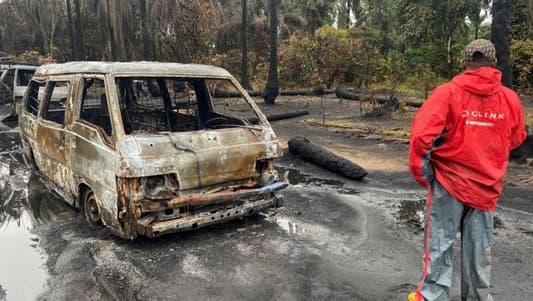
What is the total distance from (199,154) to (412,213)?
2.84m

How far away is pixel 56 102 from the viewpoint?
277 inches

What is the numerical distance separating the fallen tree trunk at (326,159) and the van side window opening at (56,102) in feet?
13.7

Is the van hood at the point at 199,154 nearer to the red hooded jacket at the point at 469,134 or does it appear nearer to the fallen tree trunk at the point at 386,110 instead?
the red hooded jacket at the point at 469,134

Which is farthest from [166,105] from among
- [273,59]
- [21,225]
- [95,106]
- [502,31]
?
[273,59]

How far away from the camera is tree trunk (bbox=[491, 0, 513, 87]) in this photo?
9438 mm

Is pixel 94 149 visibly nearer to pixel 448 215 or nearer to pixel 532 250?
pixel 448 215

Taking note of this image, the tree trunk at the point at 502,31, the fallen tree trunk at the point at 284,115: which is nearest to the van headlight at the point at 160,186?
the tree trunk at the point at 502,31

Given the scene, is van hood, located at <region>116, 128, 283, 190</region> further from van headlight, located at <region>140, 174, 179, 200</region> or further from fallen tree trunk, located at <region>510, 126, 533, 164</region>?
fallen tree trunk, located at <region>510, 126, 533, 164</region>

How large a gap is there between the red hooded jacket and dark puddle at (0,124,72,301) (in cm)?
329

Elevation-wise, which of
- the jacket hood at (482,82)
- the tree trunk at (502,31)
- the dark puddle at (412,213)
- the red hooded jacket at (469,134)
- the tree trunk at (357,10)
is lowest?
the dark puddle at (412,213)

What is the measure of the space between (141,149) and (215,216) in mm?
1012

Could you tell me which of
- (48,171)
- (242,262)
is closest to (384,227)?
(242,262)

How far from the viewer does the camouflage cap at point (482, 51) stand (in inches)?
119

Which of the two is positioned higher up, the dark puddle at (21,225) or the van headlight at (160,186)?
the van headlight at (160,186)
